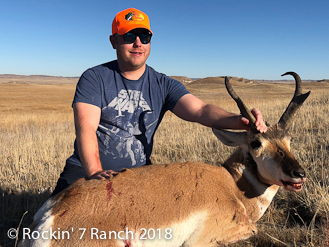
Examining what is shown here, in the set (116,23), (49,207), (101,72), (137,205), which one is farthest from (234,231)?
(116,23)

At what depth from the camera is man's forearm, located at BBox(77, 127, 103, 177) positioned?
314cm

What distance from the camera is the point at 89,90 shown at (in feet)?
13.0

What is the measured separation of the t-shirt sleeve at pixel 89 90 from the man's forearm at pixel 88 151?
22.1 inches

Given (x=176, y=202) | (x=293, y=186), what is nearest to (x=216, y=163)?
(x=293, y=186)

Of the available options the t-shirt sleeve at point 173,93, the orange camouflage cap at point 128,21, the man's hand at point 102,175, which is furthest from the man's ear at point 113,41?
the man's hand at point 102,175

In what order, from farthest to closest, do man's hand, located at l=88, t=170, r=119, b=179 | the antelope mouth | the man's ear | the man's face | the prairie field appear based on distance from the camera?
the man's ear < the man's face < the prairie field < the antelope mouth < man's hand, located at l=88, t=170, r=119, b=179

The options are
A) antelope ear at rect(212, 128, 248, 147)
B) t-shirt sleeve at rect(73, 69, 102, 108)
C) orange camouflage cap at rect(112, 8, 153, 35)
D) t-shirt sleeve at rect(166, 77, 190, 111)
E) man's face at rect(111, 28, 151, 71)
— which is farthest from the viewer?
t-shirt sleeve at rect(166, 77, 190, 111)

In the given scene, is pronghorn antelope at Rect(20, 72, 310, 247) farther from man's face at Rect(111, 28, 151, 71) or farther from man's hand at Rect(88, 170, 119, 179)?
man's face at Rect(111, 28, 151, 71)

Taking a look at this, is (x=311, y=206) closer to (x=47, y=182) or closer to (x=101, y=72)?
(x=101, y=72)

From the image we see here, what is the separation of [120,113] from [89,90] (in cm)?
58

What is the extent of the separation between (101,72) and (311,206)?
377 cm

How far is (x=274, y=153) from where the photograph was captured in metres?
3.22

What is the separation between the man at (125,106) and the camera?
3.96m

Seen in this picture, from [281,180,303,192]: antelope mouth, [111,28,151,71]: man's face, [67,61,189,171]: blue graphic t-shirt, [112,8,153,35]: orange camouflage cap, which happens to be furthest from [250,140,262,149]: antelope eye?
[112,8,153,35]: orange camouflage cap
